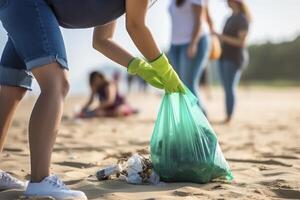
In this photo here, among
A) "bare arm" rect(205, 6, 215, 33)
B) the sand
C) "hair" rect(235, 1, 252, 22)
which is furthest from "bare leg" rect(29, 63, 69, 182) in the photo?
"hair" rect(235, 1, 252, 22)

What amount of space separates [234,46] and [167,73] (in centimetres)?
424

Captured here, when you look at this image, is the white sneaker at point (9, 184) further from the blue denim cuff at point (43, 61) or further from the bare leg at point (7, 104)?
the blue denim cuff at point (43, 61)

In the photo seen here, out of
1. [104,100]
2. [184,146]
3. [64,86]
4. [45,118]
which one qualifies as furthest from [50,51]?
[104,100]

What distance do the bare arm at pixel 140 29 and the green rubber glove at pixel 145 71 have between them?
0.08 m

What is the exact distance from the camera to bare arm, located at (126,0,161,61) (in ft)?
7.73

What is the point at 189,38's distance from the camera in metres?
5.62

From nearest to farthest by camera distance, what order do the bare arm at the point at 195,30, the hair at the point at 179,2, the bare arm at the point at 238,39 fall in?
the bare arm at the point at 195,30 < the hair at the point at 179,2 < the bare arm at the point at 238,39

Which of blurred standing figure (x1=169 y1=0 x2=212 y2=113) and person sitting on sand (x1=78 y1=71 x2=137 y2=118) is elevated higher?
blurred standing figure (x1=169 y1=0 x2=212 y2=113)

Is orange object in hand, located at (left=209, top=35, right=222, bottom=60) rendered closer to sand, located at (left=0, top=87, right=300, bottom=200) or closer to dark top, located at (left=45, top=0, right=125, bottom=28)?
sand, located at (left=0, top=87, right=300, bottom=200)

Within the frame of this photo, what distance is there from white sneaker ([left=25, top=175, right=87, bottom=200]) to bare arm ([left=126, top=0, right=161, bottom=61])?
705 millimetres

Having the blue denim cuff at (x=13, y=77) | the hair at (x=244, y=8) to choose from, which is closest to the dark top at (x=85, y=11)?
the blue denim cuff at (x=13, y=77)

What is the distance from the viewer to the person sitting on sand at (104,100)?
8.16 meters

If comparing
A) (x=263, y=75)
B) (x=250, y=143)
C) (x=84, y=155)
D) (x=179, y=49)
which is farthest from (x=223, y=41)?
(x=263, y=75)

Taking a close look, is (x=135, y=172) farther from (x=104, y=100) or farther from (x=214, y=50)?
(x=104, y=100)
